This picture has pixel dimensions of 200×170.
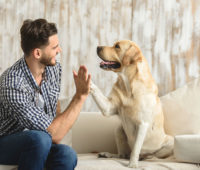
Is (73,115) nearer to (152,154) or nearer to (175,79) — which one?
(152,154)

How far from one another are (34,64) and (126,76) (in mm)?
604

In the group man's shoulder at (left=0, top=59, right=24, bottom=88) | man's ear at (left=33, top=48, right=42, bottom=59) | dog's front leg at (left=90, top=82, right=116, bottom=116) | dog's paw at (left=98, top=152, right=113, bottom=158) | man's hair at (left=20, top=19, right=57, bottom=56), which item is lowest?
dog's paw at (left=98, top=152, right=113, bottom=158)

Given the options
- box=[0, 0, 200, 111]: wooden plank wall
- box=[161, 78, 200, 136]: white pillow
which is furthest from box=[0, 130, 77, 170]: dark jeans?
box=[0, 0, 200, 111]: wooden plank wall

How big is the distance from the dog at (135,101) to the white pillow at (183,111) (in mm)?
144

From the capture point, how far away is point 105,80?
290cm

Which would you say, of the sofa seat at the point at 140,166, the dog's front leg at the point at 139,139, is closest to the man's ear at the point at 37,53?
the sofa seat at the point at 140,166

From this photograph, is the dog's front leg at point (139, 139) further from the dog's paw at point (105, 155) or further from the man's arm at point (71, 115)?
the man's arm at point (71, 115)

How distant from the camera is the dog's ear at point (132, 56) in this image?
221cm

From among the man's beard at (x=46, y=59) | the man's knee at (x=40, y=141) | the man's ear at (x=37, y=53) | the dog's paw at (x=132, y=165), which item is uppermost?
the man's ear at (x=37, y=53)

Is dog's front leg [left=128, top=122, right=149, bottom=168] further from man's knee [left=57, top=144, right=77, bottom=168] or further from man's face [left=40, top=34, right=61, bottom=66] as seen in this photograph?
man's face [left=40, top=34, right=61, bottom=66]

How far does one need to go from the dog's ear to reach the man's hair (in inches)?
20.7

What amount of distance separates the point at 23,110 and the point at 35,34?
1.47ft

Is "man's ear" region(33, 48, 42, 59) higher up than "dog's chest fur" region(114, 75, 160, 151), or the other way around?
"man's ear" region(33, 48, 42, 59)

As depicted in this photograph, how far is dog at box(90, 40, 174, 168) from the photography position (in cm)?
216
